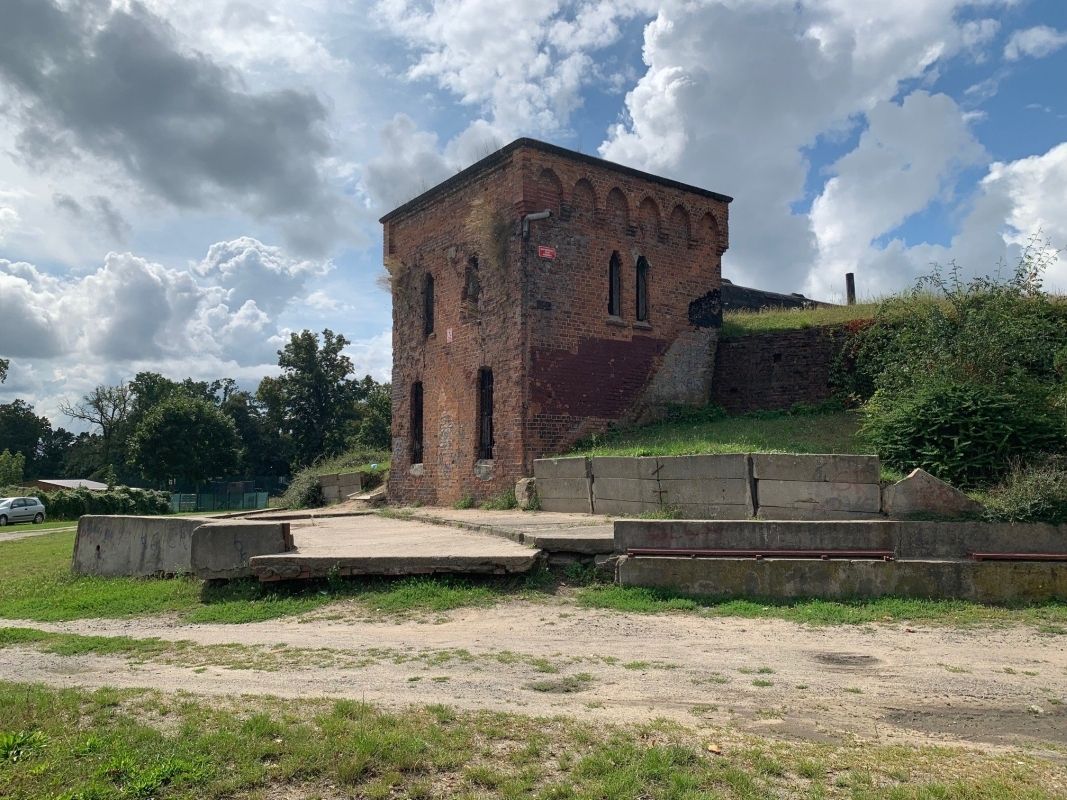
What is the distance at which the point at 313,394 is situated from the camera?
51.1m

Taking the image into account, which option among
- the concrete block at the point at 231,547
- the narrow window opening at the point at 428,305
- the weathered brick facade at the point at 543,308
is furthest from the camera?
the narrow window opening at the point at 428,305

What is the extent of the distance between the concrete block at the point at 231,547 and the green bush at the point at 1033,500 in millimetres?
8549

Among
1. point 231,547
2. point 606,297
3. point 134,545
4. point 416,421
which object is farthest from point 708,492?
point 416,421

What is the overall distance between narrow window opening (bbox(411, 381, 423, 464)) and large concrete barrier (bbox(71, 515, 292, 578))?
291 inches

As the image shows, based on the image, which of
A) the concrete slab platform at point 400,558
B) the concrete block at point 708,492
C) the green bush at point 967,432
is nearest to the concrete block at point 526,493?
the concrete slab platform at point 400,558

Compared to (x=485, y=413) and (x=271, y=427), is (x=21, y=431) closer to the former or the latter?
(x=271, y=427)

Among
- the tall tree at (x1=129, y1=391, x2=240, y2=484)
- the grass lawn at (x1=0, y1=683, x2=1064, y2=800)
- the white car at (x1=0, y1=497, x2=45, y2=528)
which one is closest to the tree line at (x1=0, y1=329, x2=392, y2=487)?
the tall tree at (x1=129, y1=391, x2=240, y2=484)

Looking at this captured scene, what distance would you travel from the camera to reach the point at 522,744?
4285 mm

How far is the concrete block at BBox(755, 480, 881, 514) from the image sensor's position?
9922mm

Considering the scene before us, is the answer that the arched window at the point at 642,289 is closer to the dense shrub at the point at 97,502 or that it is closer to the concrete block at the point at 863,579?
the concrete block at the point at 863,579

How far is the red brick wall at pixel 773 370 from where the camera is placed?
51.2 feet

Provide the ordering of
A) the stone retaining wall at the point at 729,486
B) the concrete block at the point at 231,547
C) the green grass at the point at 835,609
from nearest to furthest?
the green grass at the point at 835,609
the concrete block at the point at 231,547
the stone retaining wall at the point at 729,486

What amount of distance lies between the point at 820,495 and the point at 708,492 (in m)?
1.56

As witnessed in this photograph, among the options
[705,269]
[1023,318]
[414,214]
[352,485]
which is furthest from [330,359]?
[1023,318]
